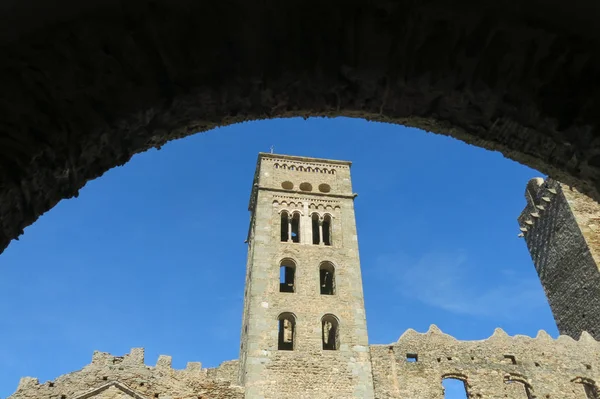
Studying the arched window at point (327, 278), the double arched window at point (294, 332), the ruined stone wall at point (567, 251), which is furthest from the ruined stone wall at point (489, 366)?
the arched window at point (327, 278)

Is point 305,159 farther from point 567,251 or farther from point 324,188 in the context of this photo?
point 567,251

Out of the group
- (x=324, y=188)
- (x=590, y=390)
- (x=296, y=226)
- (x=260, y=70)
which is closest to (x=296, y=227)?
(x=296, y=226)

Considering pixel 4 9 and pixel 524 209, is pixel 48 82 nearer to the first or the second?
pixel 4 9

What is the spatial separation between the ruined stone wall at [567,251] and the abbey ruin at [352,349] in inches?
1.6

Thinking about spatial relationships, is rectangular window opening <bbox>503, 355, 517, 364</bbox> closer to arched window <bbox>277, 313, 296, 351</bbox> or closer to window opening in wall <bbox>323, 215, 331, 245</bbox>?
arched window <bbox>277, 313, 296, 351</bbox>

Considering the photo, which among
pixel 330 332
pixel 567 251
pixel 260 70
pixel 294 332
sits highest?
pixel 567 251

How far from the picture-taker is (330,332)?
18266 millimetres

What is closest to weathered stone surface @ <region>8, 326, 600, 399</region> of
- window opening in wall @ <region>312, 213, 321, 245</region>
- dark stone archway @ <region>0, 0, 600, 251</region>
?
window opening in wall @ <region>312, 213, 321, 245</region>

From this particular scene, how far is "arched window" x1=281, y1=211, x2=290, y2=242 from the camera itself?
768 inches

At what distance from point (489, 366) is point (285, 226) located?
881 cm

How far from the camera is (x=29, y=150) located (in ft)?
5.52

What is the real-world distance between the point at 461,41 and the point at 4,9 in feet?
5.06

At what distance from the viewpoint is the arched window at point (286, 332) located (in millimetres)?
17031

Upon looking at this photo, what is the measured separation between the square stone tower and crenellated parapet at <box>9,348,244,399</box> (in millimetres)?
1314
